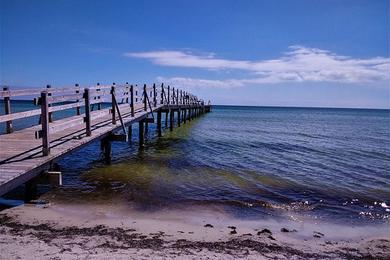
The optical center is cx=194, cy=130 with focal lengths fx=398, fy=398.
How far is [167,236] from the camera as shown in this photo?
24.0 ft

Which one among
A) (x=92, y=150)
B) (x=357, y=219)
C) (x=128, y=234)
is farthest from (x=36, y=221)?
(x=92, y=150)

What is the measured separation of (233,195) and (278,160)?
295 inches

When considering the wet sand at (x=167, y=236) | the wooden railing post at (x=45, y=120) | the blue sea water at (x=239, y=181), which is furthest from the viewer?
the blue sea water at (x=239, y=181)

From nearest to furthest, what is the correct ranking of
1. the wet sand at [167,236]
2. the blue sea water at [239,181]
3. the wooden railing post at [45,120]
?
1. the wet sand at [167,236]
2. the wooden railing post at [45,120]
3. the blue sea water at [239,181]

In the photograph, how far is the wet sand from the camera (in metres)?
6.41

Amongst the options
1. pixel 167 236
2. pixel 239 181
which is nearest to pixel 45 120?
pixel 167 236

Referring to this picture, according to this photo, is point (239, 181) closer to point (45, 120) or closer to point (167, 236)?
point (167, 236)

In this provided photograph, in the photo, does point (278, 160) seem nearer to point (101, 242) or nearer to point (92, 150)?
point (92, 150)

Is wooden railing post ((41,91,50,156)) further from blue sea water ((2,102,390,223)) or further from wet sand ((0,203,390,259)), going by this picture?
blue sea water ((2,102,390,223))

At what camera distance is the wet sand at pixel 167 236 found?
6.41 metres

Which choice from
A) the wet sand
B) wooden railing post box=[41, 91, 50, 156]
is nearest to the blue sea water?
the wet sand

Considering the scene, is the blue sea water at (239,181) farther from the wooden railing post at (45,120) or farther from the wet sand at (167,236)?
the wooden railing post at (45,120)

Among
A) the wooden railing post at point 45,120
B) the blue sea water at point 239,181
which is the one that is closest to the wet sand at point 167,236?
the blue sea water at point 239,181

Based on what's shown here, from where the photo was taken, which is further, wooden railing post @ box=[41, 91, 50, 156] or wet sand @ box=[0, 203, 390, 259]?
wooden railing post @ box=[41, 91, 50, 156]
